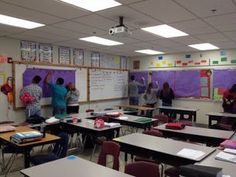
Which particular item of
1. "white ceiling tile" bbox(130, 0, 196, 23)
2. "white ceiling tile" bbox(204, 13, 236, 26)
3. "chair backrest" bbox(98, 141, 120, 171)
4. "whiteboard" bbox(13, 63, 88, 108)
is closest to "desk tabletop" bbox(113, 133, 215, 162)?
"chair backrest" bbox(98, 141, 120, 171)

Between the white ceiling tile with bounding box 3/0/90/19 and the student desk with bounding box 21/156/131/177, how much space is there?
2.20m

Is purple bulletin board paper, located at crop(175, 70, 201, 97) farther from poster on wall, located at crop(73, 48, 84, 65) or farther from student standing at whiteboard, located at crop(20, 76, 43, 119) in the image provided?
student standing at whiteboard, located at crop(20, 76, 43, 119)

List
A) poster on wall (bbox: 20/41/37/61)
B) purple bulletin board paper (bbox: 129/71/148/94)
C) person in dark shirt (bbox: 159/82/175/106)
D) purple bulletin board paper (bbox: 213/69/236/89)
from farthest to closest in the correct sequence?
purple bulletin board paper (bbox: 129/71/148/94)
person in dark shirt (bbox: 159/82/175/106)
purple bulletin board paper (bbox: 213/69/236/89)
poster on wall (bbox: 20/41/37/61)

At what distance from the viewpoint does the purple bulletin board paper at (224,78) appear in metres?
7.03

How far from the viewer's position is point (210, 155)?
2.52 meters

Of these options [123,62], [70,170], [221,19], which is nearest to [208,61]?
[123,62]

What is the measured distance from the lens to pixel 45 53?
6352mm

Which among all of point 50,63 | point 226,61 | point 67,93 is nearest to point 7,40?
point 50,63

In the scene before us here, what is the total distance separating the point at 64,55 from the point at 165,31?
3.51 m

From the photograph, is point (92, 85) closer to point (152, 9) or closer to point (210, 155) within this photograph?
point (152, 9)

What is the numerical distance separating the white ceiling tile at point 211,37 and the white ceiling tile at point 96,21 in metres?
2.33

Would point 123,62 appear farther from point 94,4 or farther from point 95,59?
point 94,4

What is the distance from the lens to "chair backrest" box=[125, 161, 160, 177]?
6.70ft

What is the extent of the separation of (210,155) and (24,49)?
532 cm
